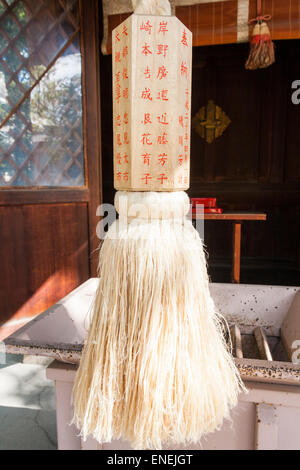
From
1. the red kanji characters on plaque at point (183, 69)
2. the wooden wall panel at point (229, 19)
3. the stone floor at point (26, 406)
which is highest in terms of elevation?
the wooden wall panel at point (229, 19)

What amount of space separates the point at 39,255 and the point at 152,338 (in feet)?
7.07

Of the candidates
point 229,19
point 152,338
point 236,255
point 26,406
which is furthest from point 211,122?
point 152,338

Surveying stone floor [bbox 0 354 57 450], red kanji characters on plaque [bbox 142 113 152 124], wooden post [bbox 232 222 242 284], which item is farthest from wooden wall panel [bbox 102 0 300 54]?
stone floor [bbox 0 354 57 450]

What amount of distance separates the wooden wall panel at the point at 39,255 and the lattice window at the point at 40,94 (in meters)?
0.25

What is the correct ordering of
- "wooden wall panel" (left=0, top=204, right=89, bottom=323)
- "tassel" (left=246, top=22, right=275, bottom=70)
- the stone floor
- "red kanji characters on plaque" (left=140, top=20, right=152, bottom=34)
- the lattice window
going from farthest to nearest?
"tassel" (left=246, top=22, right=275, bottom=70), "wooden wall panel" (left=0, top=204, right=89, bottom=323), the lattice window, the stone floor, "red kanji characters on plaque" (left=140, top=20, right=152, bottom=34)

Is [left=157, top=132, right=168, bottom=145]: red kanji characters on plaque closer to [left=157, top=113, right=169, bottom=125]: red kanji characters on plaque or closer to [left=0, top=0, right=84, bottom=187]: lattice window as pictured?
[left=157, top=113, right=169, bottom=125]: red kanji characters on plaque

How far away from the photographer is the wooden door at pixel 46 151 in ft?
8.05

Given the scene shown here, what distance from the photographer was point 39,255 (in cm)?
270

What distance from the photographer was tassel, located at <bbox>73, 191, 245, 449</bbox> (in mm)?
732

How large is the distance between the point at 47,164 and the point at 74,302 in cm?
151

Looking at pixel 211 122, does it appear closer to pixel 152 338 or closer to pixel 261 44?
pixel 261 44

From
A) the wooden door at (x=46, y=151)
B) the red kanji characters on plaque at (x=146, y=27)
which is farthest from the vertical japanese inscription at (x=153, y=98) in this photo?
the wooden door at (x=46, y=151)

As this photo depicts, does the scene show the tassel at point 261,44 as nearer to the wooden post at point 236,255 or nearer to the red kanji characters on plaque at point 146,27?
the wooden post at point 236,255

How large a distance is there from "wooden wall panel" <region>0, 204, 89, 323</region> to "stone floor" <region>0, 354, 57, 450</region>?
0.36 meters
